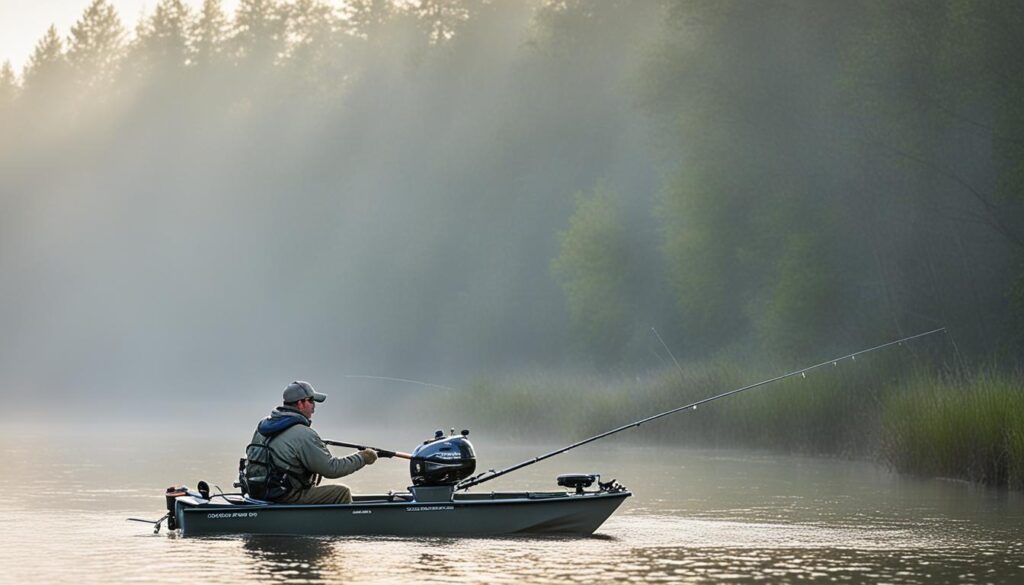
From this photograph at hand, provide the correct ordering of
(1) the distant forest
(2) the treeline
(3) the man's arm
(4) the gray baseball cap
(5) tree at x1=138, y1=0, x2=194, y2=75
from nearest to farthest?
1. (3) the man's arm
2. (4) the gray baseball cap
3. (2) the treeline
4. (1) the distant forest
5. (5) tree at x1=138, y1=0, x2=194, y2=75

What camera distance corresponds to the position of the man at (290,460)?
1580cm

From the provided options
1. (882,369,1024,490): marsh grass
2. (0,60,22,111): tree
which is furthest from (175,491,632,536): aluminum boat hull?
(0,60,22,111): tree

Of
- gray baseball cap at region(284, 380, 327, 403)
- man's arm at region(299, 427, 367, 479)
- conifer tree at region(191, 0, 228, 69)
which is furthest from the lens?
conifer tree at region(191, 0, 228, 69)

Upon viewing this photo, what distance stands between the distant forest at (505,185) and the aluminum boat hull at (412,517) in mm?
15483

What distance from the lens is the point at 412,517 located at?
620 inches

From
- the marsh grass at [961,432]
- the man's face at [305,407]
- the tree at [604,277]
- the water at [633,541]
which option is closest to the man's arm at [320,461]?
the man's face at [305,407]

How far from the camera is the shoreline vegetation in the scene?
21.3 meters

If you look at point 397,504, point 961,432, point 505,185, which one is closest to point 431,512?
point 397,504

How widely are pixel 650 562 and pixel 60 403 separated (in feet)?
140

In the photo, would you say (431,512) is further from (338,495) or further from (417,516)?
(338,495)

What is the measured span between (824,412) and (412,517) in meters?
12.8

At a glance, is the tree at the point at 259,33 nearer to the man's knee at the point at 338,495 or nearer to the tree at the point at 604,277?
the tree at the point at 604,277

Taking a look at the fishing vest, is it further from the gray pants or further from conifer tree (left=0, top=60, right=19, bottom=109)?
conifer tree (left=0, top=60, right=19, bottom=109)

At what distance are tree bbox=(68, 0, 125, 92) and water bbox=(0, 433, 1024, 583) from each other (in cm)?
6074
